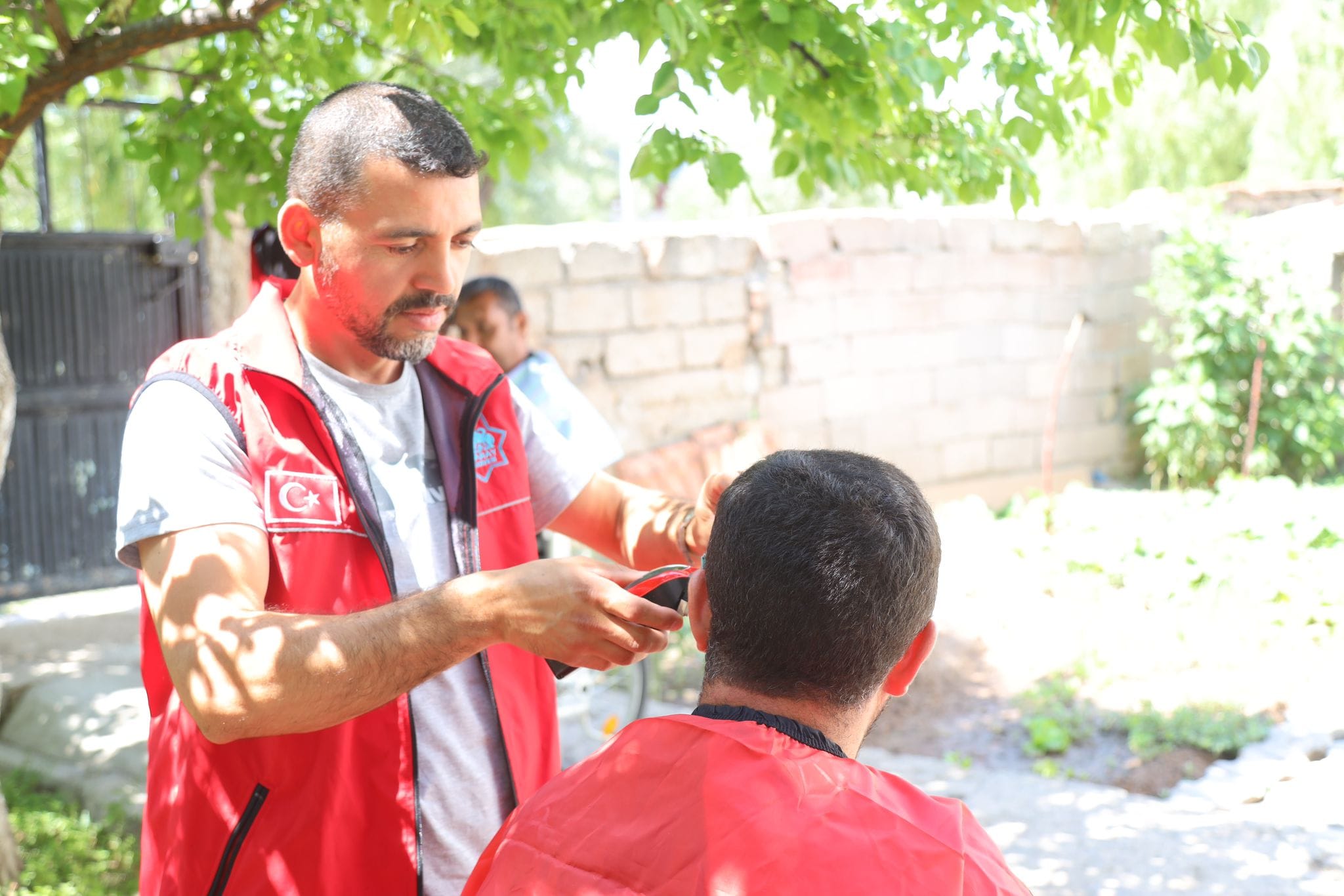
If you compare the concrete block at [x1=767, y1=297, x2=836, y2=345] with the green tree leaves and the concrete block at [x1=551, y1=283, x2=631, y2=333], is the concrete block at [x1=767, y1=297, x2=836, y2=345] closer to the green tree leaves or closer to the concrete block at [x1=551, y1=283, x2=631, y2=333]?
the concrete block at [x1=551, y1=283, x2=631, y2=333]

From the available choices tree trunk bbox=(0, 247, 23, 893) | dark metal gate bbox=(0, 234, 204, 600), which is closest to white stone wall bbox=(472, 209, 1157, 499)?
dark metal gate bbox=(0, 234, 204, 600)

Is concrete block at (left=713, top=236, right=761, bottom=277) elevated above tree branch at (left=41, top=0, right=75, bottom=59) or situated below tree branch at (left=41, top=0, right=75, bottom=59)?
below

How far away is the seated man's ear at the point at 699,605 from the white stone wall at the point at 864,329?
14.5 ft

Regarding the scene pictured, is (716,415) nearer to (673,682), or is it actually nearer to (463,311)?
(673,682)

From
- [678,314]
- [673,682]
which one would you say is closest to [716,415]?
[678,314]

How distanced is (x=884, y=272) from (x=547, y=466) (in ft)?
19.2

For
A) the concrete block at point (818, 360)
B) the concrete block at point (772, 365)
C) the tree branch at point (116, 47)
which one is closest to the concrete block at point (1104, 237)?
the concrete block at point (818, 360)

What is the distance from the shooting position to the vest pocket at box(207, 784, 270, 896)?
5.26ft

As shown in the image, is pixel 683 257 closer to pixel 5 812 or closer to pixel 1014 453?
pixel 1014 453

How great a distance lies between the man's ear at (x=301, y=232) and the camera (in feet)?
5.85

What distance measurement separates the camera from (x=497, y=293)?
4363mm

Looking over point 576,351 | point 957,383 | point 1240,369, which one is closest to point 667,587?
point 576,351

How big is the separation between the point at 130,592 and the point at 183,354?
5822 mm

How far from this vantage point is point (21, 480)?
642 cm
